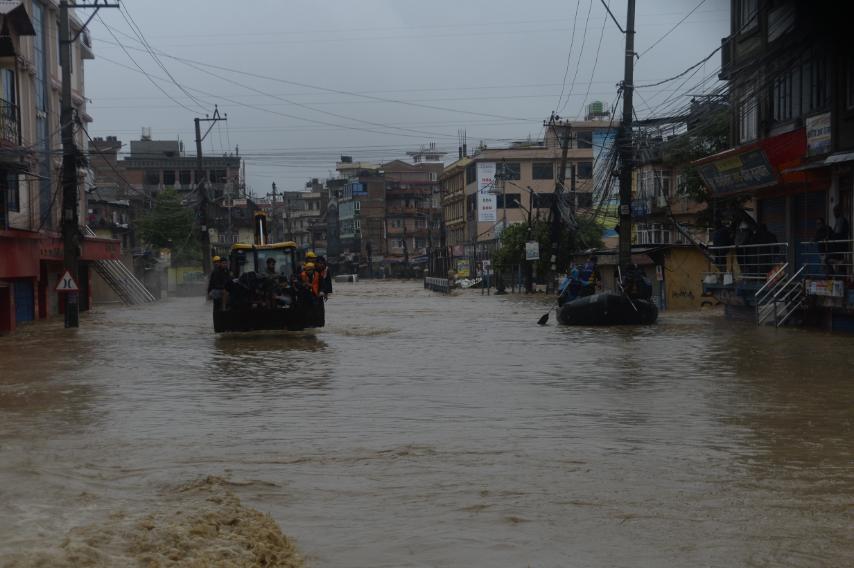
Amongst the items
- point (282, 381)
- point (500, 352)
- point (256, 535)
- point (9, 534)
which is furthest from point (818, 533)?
point (500, 352)

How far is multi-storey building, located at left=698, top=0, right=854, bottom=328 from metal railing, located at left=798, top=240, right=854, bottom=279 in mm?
32

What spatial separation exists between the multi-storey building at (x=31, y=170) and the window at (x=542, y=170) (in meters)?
48.4

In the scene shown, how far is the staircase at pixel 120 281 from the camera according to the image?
4756cm

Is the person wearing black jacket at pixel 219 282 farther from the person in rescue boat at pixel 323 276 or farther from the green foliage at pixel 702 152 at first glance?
the green foliage at pixel 702 152

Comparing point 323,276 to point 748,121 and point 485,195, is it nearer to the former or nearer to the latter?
point 748,121

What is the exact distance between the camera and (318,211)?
475 ft

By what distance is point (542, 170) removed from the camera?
88688 mm

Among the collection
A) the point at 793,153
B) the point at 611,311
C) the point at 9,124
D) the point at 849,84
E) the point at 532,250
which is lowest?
the point at 611,311

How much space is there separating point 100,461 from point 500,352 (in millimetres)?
11947

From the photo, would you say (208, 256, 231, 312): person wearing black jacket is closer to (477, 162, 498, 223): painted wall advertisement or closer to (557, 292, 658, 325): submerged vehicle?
(557, 292, 658, 325): submerged vehicle

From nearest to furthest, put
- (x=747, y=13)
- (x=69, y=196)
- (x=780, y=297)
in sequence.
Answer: (x=780, y=297) → (x=69, y=196) → (x=747, y=13)

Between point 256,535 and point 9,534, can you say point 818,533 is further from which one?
point 9,534

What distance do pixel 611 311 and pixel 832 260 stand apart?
6094 millimetres

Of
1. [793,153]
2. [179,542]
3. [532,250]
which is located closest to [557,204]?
[532,250]
